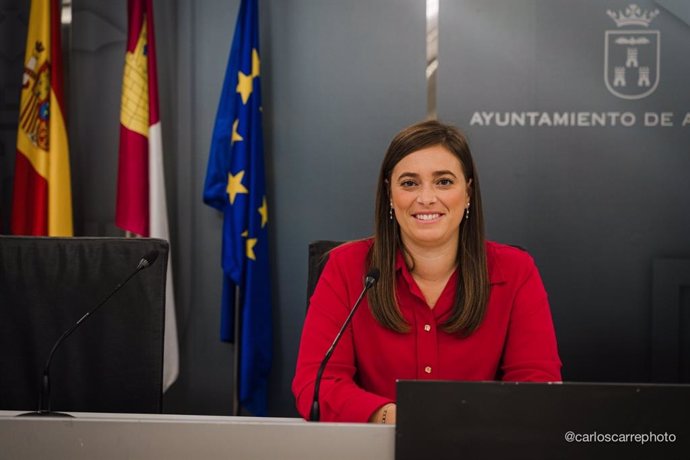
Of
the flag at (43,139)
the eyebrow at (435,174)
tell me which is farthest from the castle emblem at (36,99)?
the eyebrow at (435,174)

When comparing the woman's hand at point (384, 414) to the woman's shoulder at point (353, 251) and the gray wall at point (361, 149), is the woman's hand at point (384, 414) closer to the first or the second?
the woman's shoulder at point (353, 251)

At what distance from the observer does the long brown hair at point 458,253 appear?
1737 millimetres

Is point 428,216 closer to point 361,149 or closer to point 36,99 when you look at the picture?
point 361,149

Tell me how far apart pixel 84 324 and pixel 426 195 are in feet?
2.92

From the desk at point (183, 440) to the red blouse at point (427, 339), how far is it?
71cm

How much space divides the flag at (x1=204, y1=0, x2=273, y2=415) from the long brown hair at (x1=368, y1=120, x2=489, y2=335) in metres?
1.35

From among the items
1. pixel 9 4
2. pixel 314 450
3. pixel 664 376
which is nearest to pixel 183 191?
pixel 9 4

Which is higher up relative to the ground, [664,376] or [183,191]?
[183,191]

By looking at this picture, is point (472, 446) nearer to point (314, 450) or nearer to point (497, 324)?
point (314, 450)

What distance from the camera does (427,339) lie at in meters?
1.74

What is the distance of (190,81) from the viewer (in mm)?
3363

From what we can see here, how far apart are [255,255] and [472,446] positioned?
7.54 ft

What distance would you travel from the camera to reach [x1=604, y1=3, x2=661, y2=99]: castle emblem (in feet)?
10.4

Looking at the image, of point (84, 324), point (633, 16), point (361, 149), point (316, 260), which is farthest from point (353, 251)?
point (633, 16)
